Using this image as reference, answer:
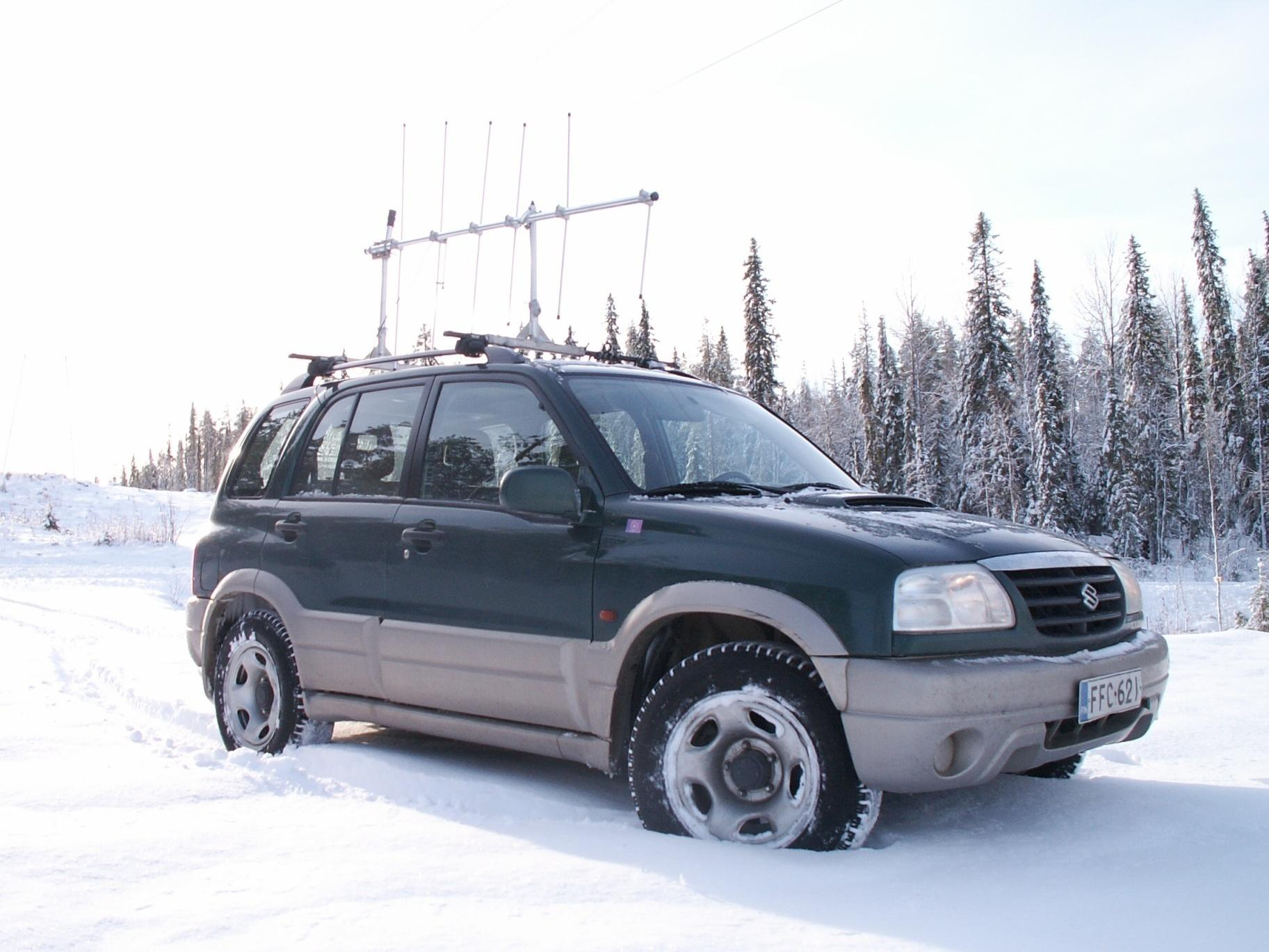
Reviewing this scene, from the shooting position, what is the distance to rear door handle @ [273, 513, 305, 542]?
17.0 ft

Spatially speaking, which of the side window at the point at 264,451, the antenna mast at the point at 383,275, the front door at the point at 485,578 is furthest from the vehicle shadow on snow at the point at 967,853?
the antenna mast at the point at 383,275

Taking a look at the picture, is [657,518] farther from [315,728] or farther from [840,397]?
[840,397]

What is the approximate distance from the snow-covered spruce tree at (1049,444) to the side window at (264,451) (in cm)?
4966

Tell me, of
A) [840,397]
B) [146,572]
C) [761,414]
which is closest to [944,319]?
[840,397]

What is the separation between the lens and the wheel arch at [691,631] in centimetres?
339

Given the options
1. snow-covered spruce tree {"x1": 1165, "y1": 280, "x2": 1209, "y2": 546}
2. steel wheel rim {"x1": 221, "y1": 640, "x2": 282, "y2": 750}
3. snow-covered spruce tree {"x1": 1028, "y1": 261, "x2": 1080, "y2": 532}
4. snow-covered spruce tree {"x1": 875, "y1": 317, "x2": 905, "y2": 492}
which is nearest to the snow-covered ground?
steel wheel rim {"x1": 221, "y1": 640, "x2": 282, "y2": 750}

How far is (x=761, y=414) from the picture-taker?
5.23 metres

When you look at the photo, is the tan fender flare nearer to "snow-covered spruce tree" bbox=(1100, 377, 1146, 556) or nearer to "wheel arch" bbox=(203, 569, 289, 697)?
"wheel arch" bbox=(203, 569, 289, 697)

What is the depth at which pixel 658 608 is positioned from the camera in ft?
12.2

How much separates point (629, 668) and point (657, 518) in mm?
570

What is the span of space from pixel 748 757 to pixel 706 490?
3.61ft

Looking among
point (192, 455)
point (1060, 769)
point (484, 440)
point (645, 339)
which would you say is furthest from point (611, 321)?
point (192, 455)

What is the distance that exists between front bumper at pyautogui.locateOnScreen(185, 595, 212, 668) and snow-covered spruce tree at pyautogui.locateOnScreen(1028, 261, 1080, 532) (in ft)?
164

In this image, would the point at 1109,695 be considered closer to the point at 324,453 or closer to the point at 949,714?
the point at 949,714
